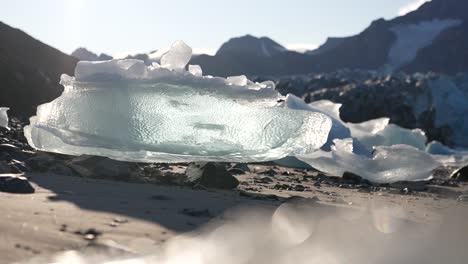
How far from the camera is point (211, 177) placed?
3490 mm

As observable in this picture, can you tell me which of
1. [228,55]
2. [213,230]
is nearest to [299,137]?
[213,230]

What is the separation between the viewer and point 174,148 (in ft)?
11.4

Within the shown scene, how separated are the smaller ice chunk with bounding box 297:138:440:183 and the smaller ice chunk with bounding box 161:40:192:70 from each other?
1.55 metres

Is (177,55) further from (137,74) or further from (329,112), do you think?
(329,112)

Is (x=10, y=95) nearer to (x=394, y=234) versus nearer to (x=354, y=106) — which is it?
(x=394, y=234)

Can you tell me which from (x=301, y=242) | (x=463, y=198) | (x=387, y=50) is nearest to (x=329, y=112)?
(x=463, y=198)

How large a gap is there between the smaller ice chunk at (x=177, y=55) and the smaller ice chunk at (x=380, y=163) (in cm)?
155

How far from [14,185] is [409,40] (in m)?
77.2

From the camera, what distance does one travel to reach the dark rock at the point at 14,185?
2.30m

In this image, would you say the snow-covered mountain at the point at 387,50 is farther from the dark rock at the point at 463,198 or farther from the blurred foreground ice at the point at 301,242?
the blurred foreground ice at the point at 301,242

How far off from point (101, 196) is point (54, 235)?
2.90 feet

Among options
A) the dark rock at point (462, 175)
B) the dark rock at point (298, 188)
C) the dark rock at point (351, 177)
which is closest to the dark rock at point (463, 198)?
the dark rock at point (351, 177)

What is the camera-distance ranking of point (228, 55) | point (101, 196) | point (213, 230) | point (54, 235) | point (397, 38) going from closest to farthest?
point (54, 235)
point (213, 230)
point (101, 196)
point (228, 55)
point (397, 38)

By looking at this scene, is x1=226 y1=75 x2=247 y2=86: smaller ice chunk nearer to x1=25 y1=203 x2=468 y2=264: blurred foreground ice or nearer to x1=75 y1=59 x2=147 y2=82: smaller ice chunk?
x1=75 y1=59 x2=147 y2=82: smaller ice chunk
